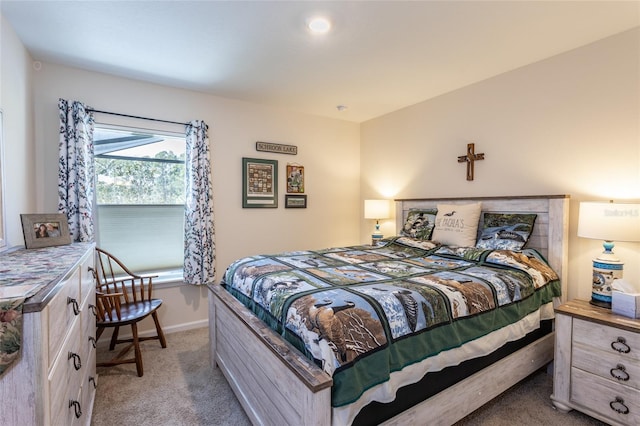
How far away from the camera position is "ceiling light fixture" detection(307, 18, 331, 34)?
2.01 meters

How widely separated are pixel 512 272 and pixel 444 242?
834 mm

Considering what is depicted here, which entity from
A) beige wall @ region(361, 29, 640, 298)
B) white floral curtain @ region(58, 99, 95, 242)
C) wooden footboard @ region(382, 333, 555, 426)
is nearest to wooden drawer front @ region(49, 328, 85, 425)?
wooden footboard @ region(382, 333, 555, 426)

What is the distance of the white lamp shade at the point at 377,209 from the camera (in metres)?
3.81

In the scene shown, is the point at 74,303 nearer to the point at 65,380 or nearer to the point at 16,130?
the point at 65,380

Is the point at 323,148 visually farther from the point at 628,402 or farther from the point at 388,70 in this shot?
the point at 628,402

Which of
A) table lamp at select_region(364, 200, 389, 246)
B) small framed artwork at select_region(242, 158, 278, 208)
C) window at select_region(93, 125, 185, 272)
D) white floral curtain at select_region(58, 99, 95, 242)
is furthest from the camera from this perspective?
table lamp at select_region(364, 200, 389, 246)

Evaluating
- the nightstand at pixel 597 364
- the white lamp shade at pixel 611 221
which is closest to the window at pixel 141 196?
the nightstand at pixel 597 364

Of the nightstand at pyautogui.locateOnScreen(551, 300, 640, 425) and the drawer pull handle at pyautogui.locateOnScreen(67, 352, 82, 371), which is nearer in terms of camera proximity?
the drawer pull handle at pyautogui.locateOnScreen(67, 352, 82, 371)

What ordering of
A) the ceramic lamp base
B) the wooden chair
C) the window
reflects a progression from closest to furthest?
the ceramic lamp base
the wooden chair
the window

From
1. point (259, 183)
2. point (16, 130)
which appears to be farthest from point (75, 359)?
point (259, 183)

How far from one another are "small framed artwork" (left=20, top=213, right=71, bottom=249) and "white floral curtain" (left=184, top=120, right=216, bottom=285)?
A: 1.10m

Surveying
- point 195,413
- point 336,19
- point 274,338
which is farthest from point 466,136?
point 195,413

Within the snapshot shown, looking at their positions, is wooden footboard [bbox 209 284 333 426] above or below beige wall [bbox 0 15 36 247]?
below

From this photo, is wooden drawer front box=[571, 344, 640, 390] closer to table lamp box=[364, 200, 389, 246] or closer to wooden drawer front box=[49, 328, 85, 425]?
table lamp box=[364, 200, 389, 246]
